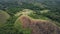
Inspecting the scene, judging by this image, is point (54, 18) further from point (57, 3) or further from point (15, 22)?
point (15, 22)

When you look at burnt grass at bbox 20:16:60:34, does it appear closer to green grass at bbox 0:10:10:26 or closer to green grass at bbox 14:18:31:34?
green grass at bbox 14:18:31:34

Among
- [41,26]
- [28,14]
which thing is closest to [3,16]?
[28,14]

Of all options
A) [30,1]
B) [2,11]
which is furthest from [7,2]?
[30,1]

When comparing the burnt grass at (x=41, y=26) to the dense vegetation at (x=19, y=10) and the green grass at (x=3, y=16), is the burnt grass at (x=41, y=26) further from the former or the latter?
the green grass at (x=3, y=16)

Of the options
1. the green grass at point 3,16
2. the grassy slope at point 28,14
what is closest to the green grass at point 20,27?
the grassy slope at point 28,14

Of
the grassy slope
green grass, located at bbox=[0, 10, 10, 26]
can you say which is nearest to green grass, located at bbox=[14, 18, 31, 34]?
the grassy slope

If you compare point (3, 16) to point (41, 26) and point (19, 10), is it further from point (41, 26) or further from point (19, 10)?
point (41, 26)
